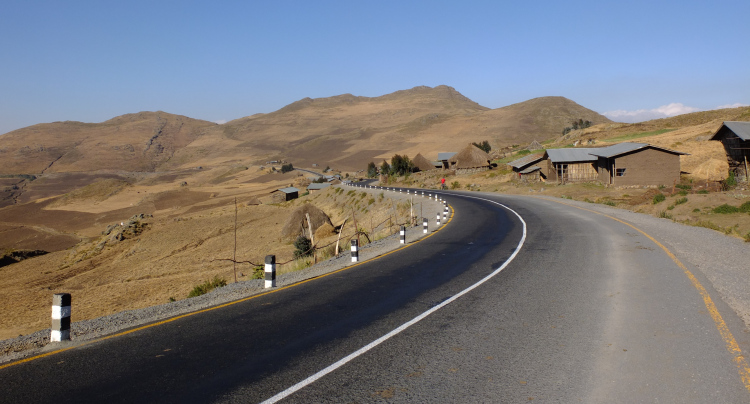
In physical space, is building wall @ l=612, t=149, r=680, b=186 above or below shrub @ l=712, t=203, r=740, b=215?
above

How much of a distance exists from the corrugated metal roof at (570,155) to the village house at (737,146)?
14.4 metres

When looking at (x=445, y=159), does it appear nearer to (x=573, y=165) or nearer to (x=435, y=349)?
(x=573, y=165)

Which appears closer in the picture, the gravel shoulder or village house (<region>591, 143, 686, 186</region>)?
the gravel shoulder

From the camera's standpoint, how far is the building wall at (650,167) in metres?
46.5

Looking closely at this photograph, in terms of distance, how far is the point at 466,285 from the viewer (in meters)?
10.6

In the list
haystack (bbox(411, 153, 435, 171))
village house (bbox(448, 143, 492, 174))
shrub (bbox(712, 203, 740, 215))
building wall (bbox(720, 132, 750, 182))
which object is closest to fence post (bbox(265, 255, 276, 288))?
shrub (bbox(712, 203, 740, 215))

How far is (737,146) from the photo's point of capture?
39.0 metres

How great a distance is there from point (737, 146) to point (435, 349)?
4396 cm

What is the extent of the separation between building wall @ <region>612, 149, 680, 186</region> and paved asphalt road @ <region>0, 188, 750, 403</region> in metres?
40.0

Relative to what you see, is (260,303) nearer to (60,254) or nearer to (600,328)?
(600,328)

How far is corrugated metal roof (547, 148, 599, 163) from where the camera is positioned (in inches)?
2165

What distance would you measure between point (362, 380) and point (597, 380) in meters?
2.73

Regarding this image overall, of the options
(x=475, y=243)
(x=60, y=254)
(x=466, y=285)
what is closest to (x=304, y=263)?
(x=475, y=243)

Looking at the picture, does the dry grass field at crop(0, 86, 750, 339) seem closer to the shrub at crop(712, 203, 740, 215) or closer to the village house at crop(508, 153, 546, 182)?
the shrub at crop(712, 203, 740, 215)
